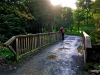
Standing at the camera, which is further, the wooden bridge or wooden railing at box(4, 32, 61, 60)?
wooden railing at box(4, 32, 61, 60)

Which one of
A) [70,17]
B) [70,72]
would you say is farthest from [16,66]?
[70,17]

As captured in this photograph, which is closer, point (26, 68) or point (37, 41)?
point (26, 68)

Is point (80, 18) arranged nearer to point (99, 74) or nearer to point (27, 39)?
point (27, 39)

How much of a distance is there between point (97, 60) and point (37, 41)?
455 centimetres

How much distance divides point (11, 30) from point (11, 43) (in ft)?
22.7

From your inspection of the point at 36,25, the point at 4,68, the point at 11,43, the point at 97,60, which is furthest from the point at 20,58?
the point at 36,25

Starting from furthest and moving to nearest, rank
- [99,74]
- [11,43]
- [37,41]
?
1. [37,41]
2. [11,43]
3. [99,74]

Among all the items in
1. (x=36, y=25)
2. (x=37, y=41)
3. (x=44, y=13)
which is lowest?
(x=37, y=41)

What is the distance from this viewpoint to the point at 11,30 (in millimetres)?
13391

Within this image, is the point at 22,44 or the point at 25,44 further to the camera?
the point at 25,44

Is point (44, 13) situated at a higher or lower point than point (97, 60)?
higher

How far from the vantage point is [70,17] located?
152 feet

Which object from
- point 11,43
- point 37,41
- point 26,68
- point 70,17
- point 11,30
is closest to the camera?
point 26,68

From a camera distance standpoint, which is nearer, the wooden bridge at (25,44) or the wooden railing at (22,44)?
the wooden bridge at (25,44)
